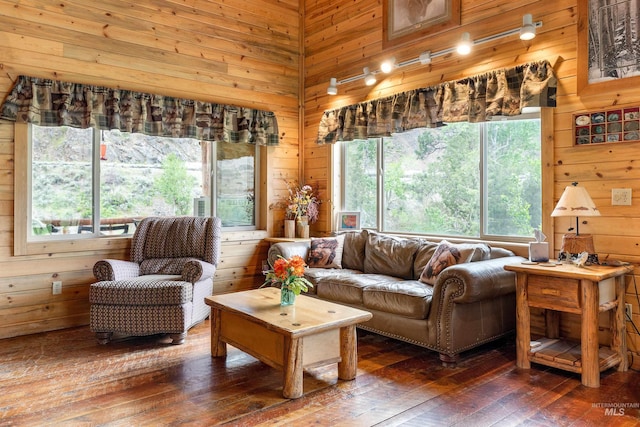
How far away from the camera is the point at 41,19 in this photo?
4020 millimetres

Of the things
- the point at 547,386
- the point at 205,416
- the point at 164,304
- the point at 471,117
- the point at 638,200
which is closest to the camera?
the point at 205,416

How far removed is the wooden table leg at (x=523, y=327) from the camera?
→ 122 inches

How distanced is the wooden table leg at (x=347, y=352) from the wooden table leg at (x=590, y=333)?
142 centimetres

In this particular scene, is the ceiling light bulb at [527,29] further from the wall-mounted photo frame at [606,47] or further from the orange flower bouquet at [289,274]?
the orange flower bouquet at [289,274]

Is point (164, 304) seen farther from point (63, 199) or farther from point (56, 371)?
point (63, 199)

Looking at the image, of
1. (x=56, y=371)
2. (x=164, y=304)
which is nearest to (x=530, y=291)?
(x=164, y=304)

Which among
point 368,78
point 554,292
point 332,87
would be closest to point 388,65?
point 368,78

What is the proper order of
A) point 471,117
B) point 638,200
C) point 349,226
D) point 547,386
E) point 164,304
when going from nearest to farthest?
1. point 547,386
2. point 638,200
3. point 164,304
4. point 471,117
5. point 349,226

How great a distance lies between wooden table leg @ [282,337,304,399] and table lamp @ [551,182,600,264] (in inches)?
75.0

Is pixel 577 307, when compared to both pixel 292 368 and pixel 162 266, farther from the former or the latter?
pixel 162 266

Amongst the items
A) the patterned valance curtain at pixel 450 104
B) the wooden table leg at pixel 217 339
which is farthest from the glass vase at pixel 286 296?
the patterned valance curtain at pixel 450 104

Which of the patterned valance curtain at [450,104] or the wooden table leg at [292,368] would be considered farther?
the patterned valance curtain at [450,104]

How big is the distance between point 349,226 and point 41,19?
11.6 ft

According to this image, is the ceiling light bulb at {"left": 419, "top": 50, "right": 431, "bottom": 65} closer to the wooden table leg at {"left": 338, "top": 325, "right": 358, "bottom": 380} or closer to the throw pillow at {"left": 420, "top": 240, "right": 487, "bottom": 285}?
the throw pillow at {"left": 420, "top": 240, "right": 487, "bottom": 285}
